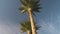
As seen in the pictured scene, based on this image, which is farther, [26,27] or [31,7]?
[26,27]

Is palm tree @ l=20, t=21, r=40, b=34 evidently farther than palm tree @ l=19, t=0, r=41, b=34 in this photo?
Yes

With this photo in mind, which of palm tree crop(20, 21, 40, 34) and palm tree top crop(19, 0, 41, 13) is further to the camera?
palm tree crop(20, 21, 40, 34)

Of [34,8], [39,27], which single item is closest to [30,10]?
[34,8]

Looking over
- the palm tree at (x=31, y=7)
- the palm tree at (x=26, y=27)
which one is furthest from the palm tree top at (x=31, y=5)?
the palm tree at (x=26, y=27)

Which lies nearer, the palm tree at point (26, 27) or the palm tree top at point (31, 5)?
the palm tree top at point (31, 5)

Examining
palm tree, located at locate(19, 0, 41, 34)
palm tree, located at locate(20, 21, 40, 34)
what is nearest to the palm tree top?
palm tree, located at locate(19, 0, 41, 34)

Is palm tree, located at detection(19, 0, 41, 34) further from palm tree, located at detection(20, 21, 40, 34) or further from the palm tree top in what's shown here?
palm tree, located at detection(20, 21, 40, 34)

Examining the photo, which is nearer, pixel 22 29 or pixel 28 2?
pixel 28 2

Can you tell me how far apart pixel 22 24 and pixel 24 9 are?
805 centimetres

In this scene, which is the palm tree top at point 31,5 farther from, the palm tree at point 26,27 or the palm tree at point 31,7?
the palm tree at point 26,27

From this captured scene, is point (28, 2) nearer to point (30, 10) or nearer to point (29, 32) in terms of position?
point (30, 10)

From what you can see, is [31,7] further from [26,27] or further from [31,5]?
[26,27]

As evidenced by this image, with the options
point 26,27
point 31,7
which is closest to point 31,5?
point 31,7

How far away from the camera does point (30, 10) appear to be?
3412cm
